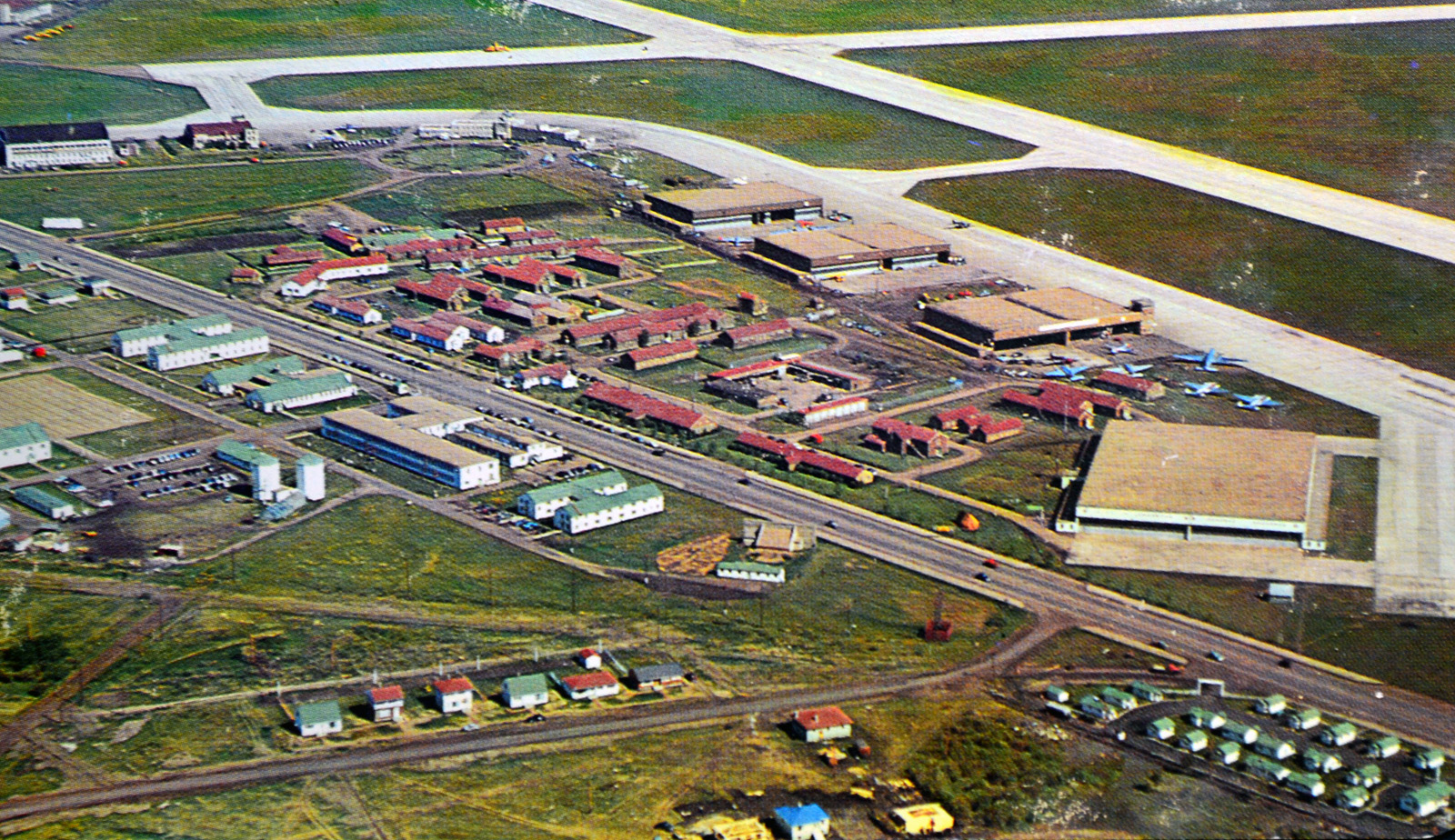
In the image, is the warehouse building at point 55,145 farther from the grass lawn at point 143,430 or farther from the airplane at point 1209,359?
the airplane at point 1209,359

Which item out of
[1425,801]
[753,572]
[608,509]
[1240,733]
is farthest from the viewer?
[608,509]

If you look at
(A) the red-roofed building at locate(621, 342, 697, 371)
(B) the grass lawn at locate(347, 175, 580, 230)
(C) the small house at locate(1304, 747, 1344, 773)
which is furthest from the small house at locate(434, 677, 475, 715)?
(B) the grass lawn at locate(347, 175, 580, 230)

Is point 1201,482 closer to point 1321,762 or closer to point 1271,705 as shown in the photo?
point 1271,705

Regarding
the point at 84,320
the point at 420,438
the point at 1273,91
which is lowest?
the point at 420,438

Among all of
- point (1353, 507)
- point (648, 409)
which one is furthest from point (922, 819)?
point (648, 409)

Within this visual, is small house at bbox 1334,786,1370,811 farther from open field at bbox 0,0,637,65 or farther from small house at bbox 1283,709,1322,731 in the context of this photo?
open field at bbox 0,0,637,65

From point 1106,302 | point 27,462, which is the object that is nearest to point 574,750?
point 27,462

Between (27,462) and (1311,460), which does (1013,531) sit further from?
(27,462)
